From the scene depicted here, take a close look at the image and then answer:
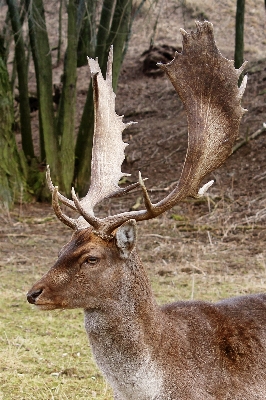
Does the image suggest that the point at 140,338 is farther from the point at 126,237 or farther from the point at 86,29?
the point at 86,29

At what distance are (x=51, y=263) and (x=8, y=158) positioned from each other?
11.9 feet

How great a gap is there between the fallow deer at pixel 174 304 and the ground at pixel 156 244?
1.32 meters

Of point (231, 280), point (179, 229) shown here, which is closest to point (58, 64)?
point (179, 229)

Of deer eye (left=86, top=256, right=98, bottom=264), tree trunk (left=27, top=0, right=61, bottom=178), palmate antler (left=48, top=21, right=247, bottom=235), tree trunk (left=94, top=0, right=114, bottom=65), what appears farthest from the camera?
tree trunk (left=27, top=0, right=61, bottom=178)

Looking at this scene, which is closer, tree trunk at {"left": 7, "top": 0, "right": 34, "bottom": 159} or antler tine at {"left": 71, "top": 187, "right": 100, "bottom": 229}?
antler tine at {"left": 71, "top": 187, "right": 100, "bottom": 229}

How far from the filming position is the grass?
5484 mm

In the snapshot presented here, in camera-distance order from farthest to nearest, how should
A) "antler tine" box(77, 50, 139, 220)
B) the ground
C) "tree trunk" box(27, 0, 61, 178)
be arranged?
"tree trunk" box(27, 0, 61, 178) → the ground → "antler tine" box(77, 50, 139, 220)

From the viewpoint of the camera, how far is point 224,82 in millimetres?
4266

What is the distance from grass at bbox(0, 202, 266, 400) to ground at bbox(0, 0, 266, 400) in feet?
0.03

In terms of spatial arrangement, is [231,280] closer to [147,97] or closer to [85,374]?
[85,374]

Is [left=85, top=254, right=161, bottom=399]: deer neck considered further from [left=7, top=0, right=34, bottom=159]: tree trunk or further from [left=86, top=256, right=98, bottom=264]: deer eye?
[left=7, top=0, right=34, bottom=159]: tree trunk

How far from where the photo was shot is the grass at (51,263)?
5.48 metres

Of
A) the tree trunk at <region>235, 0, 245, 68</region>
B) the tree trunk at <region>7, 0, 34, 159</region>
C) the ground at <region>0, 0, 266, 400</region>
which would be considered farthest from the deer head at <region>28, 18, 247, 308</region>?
the tree trunk at <region>235, 0, 245, 68</region>

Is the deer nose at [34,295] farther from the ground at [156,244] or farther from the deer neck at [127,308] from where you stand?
the ground at [156,244]
